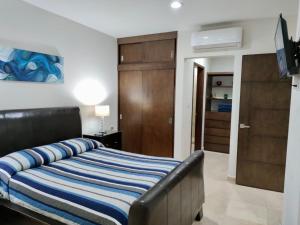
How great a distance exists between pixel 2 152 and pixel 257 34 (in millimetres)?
3661

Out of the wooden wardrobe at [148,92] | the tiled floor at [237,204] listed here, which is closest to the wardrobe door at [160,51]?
the wooden wardrobe at [148,92]

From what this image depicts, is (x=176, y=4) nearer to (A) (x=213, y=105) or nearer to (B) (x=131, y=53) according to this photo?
(B) (x=131, y=53)

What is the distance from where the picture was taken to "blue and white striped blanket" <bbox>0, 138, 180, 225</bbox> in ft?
5.13

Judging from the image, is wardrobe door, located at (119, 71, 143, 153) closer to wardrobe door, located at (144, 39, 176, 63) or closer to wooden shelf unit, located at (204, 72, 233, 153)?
wardrobe door, located at (144, 39, 176, 63)

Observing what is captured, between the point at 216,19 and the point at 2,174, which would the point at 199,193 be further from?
the point at 216,19

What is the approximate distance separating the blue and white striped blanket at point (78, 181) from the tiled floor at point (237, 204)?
0.89 metres

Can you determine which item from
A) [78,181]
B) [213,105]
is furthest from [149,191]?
[213,105]

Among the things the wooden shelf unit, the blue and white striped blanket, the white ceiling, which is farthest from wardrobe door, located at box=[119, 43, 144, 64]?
the blue and white striped blanket

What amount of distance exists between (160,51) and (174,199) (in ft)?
9.54

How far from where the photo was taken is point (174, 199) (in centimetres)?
178

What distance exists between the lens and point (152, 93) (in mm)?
4176

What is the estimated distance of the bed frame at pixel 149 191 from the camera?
1476 millimetres

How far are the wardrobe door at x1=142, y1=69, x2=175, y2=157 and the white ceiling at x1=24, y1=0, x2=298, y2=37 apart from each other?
92cm

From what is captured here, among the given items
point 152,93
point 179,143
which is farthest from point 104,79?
point 179,143
